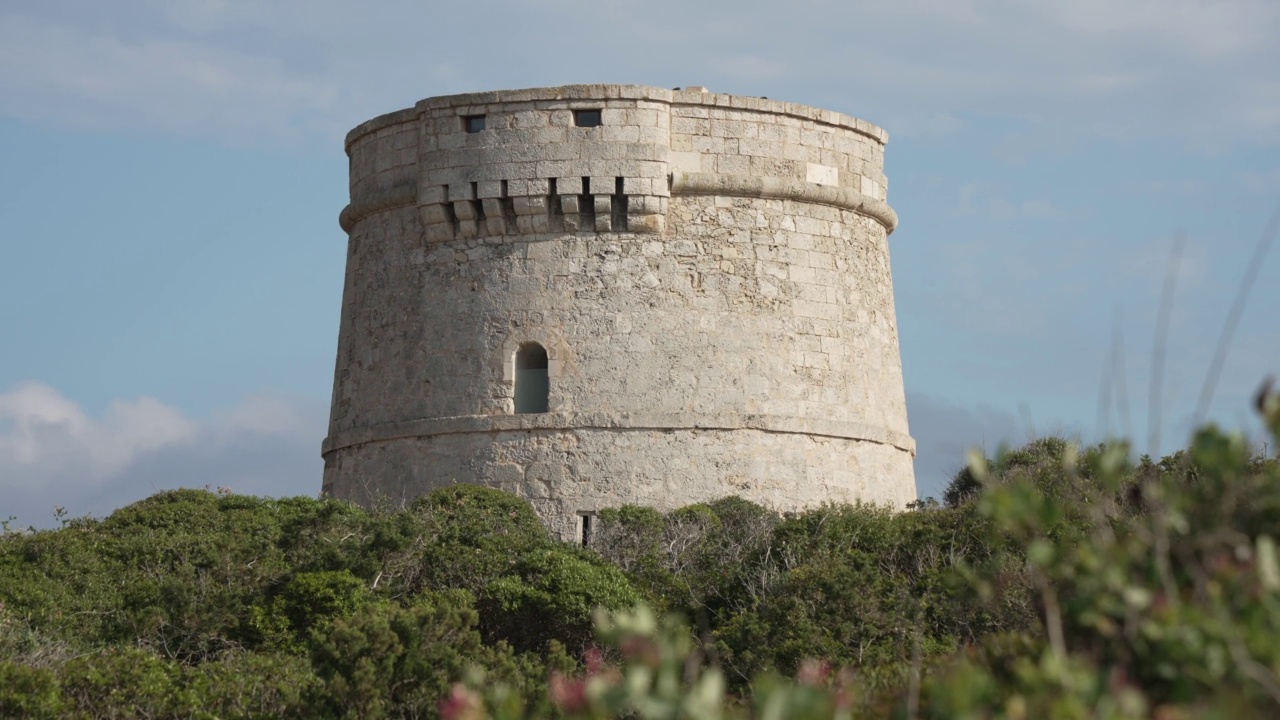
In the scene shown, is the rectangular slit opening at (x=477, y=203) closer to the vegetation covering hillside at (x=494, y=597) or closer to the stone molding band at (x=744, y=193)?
the stone molding band at (x=744, y=193)

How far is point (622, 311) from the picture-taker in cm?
2031

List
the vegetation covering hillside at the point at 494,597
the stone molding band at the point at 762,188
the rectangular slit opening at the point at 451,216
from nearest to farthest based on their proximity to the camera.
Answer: the vegetation covering hillside at the point at 494,597, the stone molding band at the point at 762,188, the rectangular slit opening at the point at 451,216

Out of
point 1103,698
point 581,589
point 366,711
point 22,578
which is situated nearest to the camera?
point 1103,698

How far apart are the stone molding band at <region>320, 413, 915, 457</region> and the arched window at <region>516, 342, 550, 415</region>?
0.29 meters

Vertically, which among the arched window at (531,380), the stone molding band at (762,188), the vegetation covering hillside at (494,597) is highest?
the stone molding band at (762,188)

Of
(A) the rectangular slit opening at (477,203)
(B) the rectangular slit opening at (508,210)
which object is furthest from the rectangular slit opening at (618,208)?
(A) the rectangular slit opening at (477,203)

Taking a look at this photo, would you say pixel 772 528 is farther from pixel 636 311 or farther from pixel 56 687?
pixel 56 687

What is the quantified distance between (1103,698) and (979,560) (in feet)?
43.7

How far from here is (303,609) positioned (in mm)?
16969

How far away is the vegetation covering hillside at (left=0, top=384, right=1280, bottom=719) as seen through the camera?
42.9 feet

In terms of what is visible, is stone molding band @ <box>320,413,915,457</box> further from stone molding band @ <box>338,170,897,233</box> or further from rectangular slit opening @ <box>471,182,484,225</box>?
stone molding band @ <box>338,170,897,233</box>

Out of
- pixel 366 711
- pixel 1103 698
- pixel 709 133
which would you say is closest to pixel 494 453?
pixel 709 133

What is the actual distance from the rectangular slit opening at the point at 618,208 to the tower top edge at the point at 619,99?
992 millimetres

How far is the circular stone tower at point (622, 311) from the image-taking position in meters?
20.2
